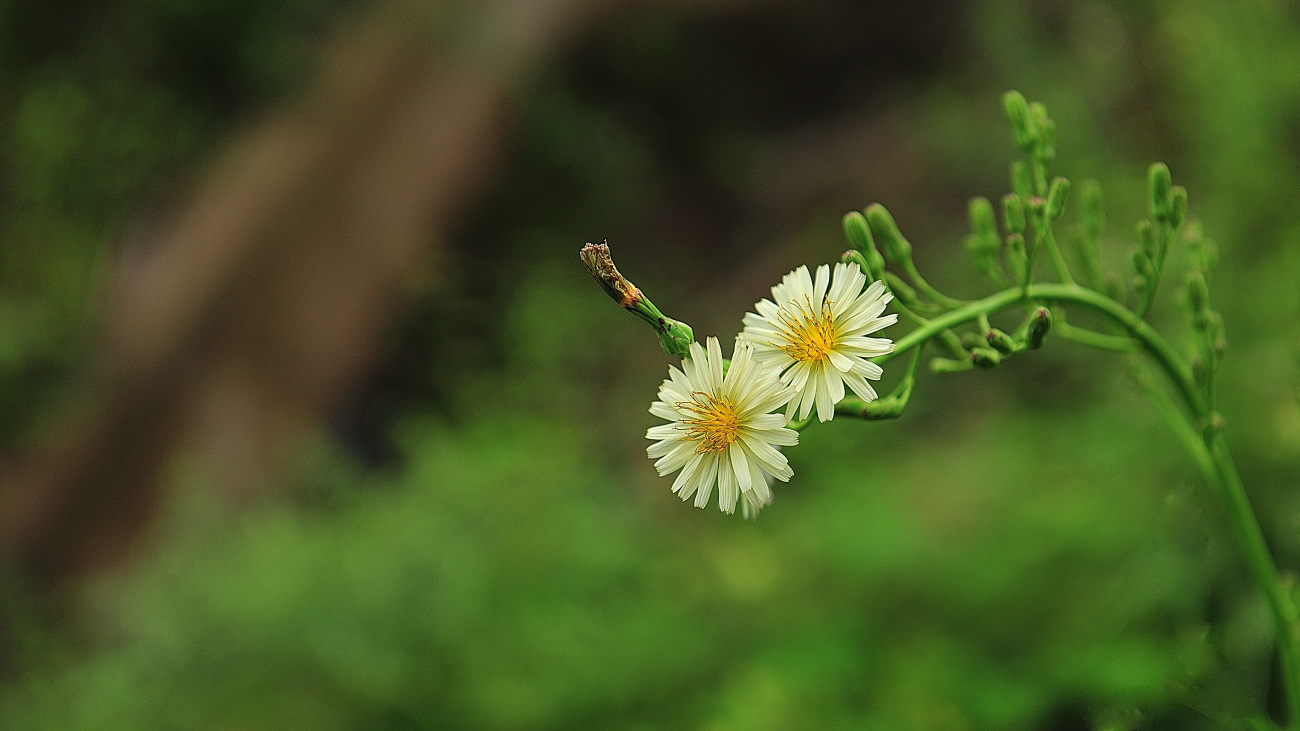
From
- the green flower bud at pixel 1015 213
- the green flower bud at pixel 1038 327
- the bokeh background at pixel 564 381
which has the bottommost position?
the green flower bud at pixel 1038 327

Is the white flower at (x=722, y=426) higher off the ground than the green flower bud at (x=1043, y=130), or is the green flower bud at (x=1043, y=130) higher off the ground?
the green flower bud at (x=1043, y=130)

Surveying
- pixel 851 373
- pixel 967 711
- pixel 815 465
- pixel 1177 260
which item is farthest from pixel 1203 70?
pixel 851 373

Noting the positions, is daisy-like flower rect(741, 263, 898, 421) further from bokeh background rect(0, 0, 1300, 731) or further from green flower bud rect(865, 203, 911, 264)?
bokeh background rect(0, 0, 1300, 731)

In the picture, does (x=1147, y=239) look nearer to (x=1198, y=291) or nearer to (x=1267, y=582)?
(x=1198, y=291)

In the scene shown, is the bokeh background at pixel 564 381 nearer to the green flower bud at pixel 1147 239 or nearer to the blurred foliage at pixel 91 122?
the blurred foliage at pixel 91 122

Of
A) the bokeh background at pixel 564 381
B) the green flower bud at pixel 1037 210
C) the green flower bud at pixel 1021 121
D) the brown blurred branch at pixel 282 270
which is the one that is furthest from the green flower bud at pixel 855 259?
the brown blurred branch at pixel 282 270

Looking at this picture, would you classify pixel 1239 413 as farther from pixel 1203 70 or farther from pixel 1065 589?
pixel 1203 70

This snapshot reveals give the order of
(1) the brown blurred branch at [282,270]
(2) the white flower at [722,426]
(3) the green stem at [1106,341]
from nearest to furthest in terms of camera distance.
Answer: (2) the white flower at [722,426]
(3) the green stem at [1106,341]
(1) the brown blurred branch at [282,270]

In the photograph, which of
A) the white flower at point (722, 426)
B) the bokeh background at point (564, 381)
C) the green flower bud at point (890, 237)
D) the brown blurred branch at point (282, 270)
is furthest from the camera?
the brown blurred branch at point (282, 270)
